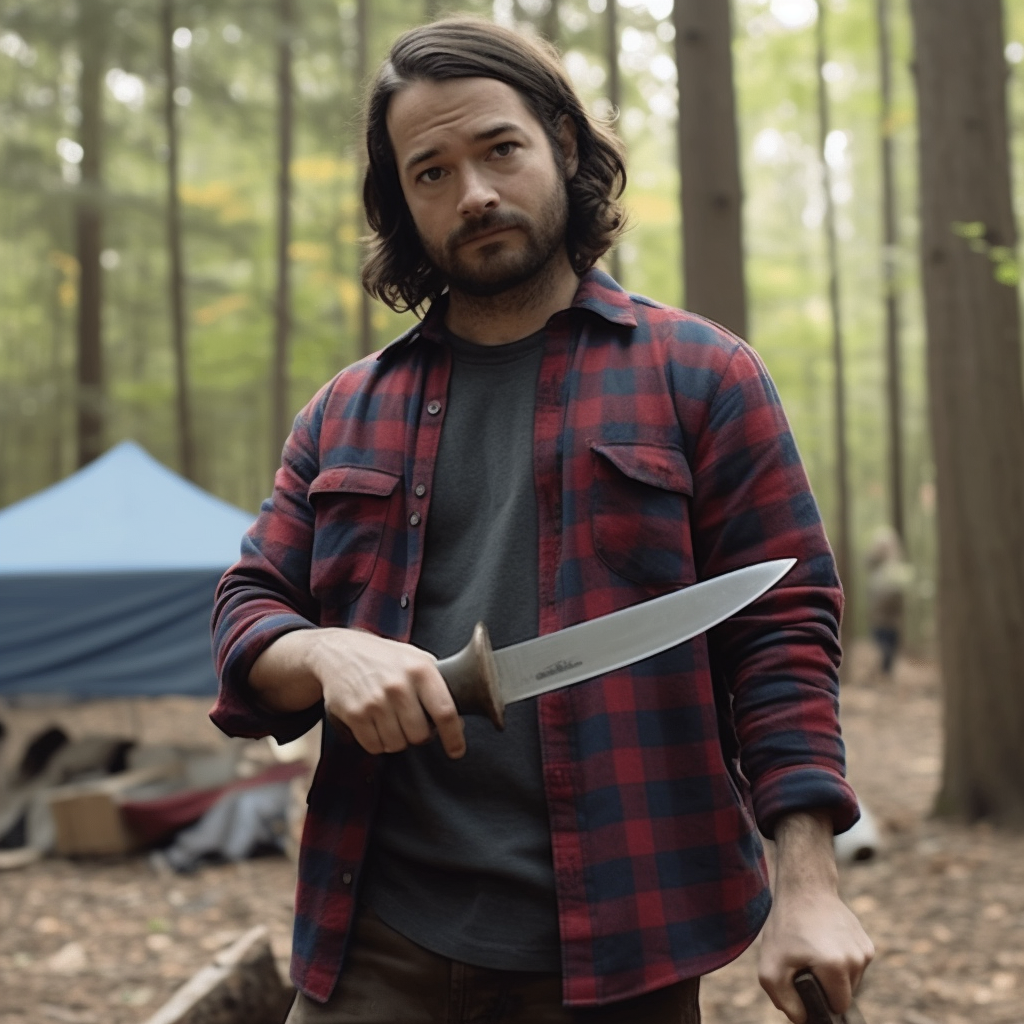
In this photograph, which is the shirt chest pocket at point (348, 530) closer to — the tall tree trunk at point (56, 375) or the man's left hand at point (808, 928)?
the man's left hand at point (808, 928)

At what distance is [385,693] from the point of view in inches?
60.9

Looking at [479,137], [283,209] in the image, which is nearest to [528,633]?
[479,137]

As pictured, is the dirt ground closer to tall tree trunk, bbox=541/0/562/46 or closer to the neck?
the neck

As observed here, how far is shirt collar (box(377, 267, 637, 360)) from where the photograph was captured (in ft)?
6.55

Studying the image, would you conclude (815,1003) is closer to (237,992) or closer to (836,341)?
(237,992)

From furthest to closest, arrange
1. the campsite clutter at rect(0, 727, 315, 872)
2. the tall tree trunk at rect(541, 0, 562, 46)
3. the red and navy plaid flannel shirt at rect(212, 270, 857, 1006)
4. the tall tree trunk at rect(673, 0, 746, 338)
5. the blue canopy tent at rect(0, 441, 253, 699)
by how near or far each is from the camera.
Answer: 1. the tall tree trunk at rect(541, 0, 562, 46)
2. the blue canopy tent at rect(0, 441, 253, 699)
3. the campsite clutter at rect(0, 727, 315, 872)
4. the tall tree trunk at rect(673, 0, 746, 338)
5. the red and navy plaid flannel shirt at rect(212, 270, 857, 1006)

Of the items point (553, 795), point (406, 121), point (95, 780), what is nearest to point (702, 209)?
point (406, 121)

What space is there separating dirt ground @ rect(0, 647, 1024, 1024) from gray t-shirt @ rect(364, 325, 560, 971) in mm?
3245

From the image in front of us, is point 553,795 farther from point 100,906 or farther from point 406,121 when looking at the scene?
point 100,906

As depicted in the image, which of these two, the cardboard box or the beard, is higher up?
the beard

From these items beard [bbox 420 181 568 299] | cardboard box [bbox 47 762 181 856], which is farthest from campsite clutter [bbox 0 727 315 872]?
beard [bbox 420 181 568 299]

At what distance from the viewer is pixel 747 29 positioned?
50.4ft

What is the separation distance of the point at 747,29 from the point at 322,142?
6.11 metres

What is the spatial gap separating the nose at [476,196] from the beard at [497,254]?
0.01m
